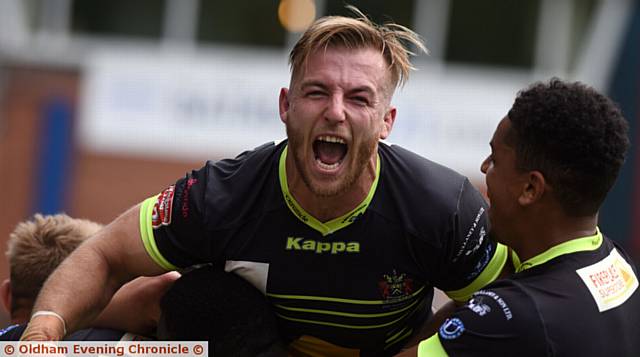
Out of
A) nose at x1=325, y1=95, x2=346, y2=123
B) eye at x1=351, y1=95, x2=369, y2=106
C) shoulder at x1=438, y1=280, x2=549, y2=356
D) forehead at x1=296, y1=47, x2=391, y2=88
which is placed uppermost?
forehead at x1=296, y1=47, x2=391, y2=88

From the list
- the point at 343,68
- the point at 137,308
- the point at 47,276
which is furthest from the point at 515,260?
the point at 47,276

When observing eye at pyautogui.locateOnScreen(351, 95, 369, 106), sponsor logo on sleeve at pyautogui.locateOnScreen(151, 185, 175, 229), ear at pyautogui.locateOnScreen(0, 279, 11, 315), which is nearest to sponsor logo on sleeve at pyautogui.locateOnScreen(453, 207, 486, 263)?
eye at pyautogui.locateOnScreen(351, 95, 369, 106)

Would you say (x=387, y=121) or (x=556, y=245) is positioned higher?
(x=387, y=121)

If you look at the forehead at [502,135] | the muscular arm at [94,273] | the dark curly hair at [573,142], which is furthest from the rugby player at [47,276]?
the dark curly hair at [573,142]

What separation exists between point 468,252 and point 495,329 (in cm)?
63

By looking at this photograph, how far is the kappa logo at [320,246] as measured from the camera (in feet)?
15.8

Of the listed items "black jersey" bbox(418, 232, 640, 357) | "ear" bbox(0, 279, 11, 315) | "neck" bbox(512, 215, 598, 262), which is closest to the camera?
"black jersey" bbox(418, 232, 640, 357)

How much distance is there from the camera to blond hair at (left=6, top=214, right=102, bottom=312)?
538cm

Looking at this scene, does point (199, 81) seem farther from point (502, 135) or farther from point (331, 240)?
point (502, 135)

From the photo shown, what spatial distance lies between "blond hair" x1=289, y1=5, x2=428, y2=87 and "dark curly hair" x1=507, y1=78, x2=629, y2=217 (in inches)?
27.5

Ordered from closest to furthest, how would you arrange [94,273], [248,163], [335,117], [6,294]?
1. [335,117]
2. [94,273]
3. [248,163]
4. [6,294]

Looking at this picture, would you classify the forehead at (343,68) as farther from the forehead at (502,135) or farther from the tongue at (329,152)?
the forehead at (502,135)

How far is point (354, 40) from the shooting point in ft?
15.7

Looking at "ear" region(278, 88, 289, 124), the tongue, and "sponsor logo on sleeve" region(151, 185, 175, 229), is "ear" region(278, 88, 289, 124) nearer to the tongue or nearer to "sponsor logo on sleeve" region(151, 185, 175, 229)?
the tongue
